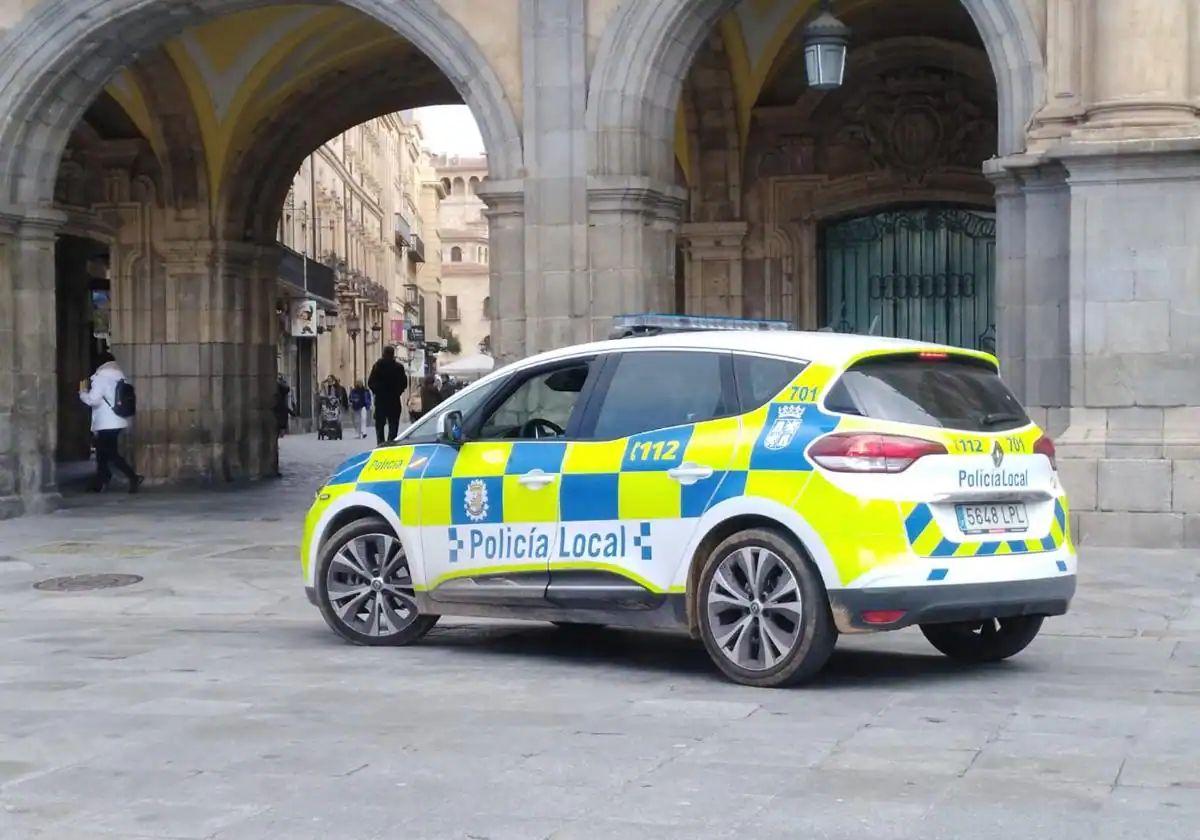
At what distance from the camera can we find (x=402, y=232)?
93.7 meters

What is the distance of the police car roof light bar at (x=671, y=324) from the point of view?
9.71 metres

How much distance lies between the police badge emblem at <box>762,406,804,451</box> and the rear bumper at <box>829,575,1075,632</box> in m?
0.66

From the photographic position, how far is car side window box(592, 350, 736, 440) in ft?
28.6

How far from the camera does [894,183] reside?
2214 cm

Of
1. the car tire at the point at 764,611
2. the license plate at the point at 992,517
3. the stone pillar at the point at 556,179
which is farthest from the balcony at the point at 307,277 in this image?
the license plate at the point at 992,517

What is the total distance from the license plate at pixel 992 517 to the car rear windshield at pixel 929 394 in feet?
1.09

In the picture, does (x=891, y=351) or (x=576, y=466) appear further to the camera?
→ (x=576, y=466)

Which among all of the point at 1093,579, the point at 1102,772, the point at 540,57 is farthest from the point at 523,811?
the point at 540,57

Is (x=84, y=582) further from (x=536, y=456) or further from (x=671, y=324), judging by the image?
(x=671, y=324)

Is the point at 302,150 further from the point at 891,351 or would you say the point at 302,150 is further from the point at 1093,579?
the point at 891,351

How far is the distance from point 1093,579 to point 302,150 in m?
14.8

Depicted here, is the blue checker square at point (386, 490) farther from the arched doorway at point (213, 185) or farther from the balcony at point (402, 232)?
the balcony at point (402, 232)

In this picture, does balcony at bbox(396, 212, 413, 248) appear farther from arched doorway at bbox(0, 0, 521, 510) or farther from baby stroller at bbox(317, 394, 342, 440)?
arched doorway at bbox(0, 0, 521, 510)

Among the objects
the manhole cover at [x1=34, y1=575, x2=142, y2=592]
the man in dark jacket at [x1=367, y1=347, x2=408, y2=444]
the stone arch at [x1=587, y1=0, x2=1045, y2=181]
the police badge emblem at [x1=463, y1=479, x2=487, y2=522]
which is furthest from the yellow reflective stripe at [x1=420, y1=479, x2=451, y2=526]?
the man in dark jacket at [x1=367, y1=347, x2=408, y2=444]
